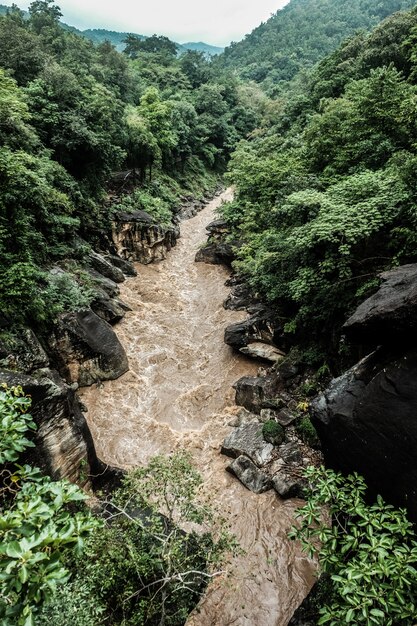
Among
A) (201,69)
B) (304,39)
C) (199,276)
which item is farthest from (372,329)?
(304,39)

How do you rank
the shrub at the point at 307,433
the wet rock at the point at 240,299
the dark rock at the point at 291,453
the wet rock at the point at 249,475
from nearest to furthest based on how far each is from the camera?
the wet rock at the point at 249,475 < the dark rock at the point at 291,453 < the shrub at the point at 307,433 < the wet rock at the point at 240,299

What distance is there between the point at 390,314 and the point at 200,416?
7.96 metres

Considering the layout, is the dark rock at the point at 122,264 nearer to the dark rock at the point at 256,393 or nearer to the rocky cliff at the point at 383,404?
the dark rock at the point at 256,393

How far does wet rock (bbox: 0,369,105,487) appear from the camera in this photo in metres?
7.52

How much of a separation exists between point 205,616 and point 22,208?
43.7ft

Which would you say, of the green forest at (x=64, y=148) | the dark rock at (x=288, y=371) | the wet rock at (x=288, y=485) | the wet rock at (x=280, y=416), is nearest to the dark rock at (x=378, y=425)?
the wet rock at (x=288, y=485)

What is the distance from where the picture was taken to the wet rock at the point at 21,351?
358 inches

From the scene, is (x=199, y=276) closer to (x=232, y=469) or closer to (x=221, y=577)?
(x=232, y=469)

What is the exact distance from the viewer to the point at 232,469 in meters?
9.35

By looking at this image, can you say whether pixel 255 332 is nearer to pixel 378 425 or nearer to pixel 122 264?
pixel 378 425

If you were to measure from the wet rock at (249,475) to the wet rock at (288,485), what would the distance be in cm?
26

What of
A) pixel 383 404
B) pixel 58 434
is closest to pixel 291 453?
pixel 383 404

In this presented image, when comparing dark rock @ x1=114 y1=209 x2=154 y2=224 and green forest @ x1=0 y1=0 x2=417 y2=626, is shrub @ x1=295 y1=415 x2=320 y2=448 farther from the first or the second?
→ dark rock @ x1=114 y1=209 x2=154 y2=224

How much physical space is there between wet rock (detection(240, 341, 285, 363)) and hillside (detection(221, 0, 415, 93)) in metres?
78.1
